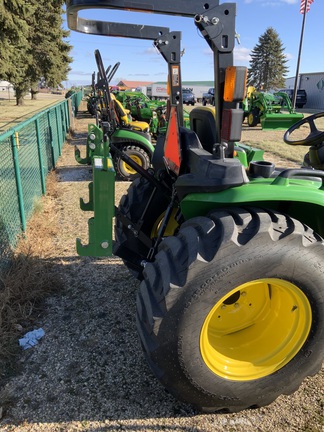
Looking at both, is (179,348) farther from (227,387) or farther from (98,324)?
(98,324)

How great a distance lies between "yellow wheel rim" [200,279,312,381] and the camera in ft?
6.61

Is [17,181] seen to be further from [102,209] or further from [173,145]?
[173,145]

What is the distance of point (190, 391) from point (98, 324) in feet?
4.01

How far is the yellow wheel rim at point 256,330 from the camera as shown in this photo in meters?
2.02

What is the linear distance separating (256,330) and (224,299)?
0.64 meters

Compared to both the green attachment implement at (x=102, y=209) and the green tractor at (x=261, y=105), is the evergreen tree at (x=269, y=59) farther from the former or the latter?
the green attachment implement at (x=102, y=209)

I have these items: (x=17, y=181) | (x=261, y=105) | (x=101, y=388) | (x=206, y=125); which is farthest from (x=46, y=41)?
(x=101, y=388)

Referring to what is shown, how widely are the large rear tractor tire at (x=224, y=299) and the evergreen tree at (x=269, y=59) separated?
213 ft

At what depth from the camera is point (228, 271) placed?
1.79 meters

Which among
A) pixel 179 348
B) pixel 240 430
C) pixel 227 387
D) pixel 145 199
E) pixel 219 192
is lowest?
pixel 240 430

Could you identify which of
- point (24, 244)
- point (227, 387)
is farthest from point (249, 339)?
point (24, 244)

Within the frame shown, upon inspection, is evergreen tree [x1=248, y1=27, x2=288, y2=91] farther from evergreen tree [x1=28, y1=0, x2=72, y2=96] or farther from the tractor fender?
the tractor fender

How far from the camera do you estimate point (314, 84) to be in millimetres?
39375

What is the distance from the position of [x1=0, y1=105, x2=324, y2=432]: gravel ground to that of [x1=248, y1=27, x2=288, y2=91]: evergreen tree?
6428 centimetres
